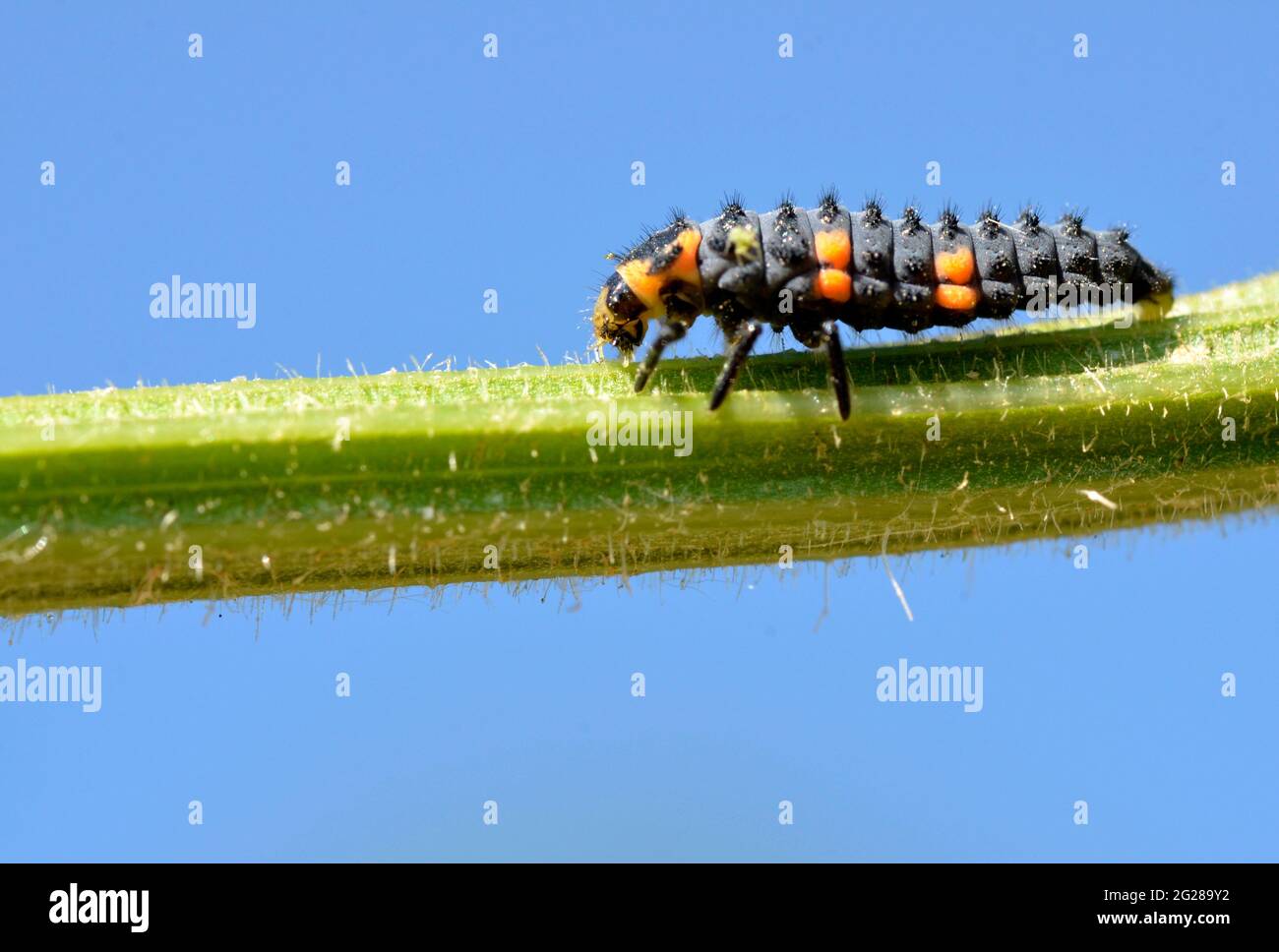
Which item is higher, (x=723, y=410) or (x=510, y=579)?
(x=723, y=410)

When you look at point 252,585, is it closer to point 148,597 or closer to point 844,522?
point 148,597

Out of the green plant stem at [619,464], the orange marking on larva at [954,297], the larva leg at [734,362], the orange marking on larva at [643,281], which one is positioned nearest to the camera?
the green plant stem at [619,464]

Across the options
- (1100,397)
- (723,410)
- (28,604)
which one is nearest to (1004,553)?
(1100,397)

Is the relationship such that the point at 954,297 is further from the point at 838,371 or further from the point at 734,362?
the point at 734,362

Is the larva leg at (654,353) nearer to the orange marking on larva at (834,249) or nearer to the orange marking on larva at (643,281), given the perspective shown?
the orange marking on larva at (643,281)

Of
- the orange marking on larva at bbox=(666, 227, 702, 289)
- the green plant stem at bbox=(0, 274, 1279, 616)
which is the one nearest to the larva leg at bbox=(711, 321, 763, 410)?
the green plant stem at bbox=(0, 274, 1279, 616)

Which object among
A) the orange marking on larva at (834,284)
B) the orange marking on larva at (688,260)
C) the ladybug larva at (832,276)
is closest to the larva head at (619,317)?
the ladybug larva at (832,276)
